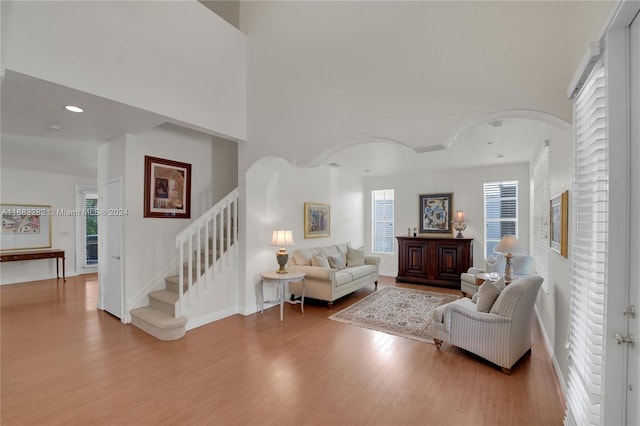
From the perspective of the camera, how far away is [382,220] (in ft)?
26.2

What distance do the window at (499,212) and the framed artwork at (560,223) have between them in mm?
3369

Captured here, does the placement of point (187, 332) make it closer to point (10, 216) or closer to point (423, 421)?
point (423, 421)

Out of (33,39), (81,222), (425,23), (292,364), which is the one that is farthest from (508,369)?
(81,222)

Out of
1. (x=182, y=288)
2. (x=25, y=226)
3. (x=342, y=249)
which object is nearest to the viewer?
(x=182, y=288)

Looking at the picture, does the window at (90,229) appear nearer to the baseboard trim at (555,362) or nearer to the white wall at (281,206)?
the white wall at (281,206)

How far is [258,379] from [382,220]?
5915 millimetres

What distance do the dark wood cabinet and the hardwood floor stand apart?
2.62 metres

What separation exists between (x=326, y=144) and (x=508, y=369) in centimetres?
302

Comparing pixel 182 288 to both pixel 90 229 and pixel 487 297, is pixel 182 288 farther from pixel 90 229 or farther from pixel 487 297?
pixel 90 229

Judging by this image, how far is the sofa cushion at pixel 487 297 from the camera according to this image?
3.04 metres

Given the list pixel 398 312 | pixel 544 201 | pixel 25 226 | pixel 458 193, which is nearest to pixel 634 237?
pixel 544 201

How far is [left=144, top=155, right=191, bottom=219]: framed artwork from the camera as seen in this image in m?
4.30

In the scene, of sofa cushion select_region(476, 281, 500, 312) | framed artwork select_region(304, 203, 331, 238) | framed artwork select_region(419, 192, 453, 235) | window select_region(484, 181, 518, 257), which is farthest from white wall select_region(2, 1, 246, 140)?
window select_region(484, 181, 518, 257)

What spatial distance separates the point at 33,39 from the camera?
→ 2533mm
